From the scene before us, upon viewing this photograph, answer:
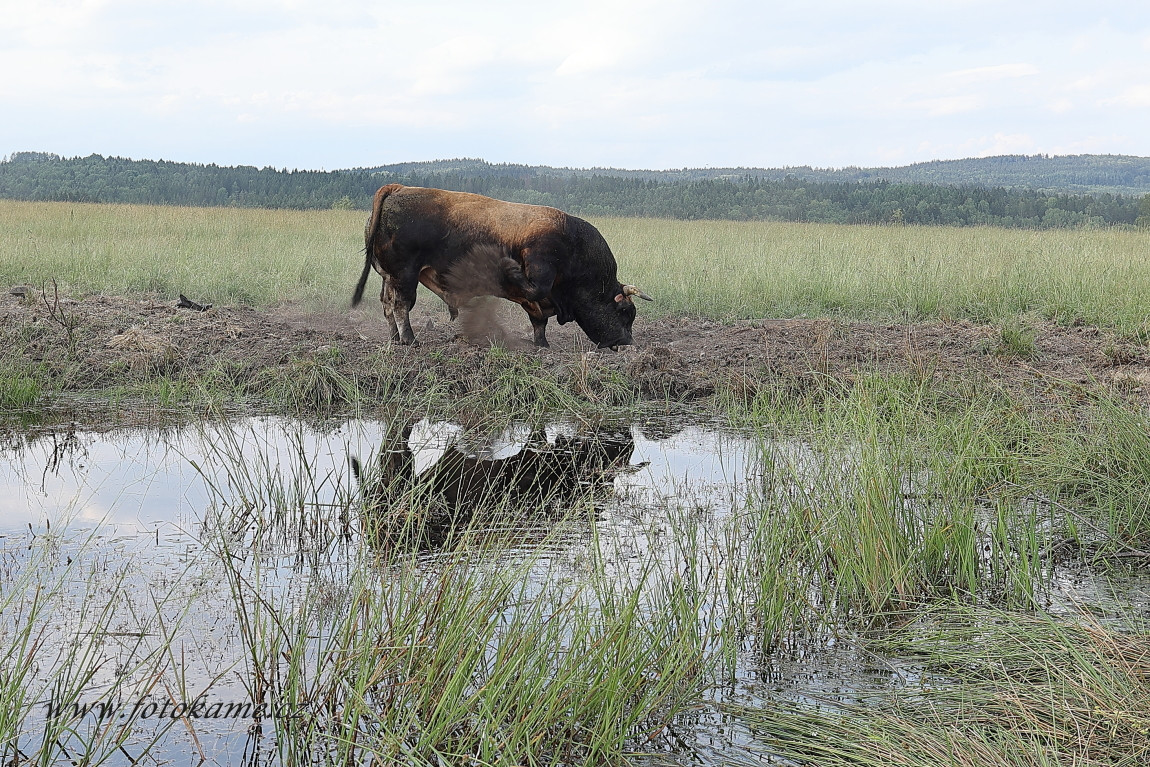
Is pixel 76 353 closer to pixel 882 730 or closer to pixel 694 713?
pixel 694 713

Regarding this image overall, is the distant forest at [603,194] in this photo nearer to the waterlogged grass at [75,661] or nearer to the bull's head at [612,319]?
the bull's head at [612,319]

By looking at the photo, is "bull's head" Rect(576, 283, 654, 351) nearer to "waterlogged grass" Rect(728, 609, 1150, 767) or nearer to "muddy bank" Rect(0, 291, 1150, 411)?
"muddy bank" Rect(0, 291, 1150, 411)

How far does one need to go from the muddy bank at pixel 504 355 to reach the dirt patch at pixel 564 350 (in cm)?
2

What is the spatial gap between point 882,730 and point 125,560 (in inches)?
119

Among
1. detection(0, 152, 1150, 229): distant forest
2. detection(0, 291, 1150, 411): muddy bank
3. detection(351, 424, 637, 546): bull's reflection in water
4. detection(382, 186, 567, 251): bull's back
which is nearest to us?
detection(351, 424, 637, 546): bull's reflection in water

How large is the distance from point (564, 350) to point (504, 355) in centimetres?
150

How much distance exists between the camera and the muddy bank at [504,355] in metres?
7.61

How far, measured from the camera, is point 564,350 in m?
9.34

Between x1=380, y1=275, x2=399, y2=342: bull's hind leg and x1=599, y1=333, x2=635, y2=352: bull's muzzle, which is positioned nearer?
x1=380, y1=275, x2=399, y2=342: bull's hind leg

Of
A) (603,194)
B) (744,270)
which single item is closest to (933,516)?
(744,270)

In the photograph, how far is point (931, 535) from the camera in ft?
12.5

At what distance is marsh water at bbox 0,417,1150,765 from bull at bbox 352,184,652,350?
2403 millimetres

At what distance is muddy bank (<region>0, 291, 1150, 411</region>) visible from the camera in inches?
299

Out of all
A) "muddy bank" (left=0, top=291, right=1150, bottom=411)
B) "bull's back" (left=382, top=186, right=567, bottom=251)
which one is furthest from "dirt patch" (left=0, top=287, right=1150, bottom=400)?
"bull's back" (left=382, top=186, right=567, bottom=251)
